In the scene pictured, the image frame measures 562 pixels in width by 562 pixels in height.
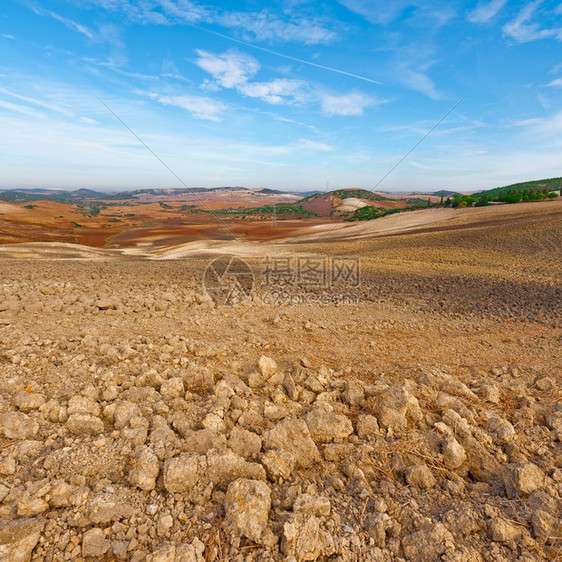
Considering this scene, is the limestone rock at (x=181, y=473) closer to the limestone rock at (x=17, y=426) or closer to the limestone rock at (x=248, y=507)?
the limestone rock at (x=248, y=507)

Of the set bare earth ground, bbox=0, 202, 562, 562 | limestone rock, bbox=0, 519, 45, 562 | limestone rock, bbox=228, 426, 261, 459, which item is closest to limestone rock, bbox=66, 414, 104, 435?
bare earth ground, bbox=0, 202, 562, 562

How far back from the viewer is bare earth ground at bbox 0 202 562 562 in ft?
6.58

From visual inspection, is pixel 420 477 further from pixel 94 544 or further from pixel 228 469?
pixel 94 544

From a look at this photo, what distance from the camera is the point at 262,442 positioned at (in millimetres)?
2814

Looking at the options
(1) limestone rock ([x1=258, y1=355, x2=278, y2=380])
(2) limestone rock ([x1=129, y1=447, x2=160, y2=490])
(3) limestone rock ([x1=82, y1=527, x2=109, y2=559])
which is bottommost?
(1) limestone rock ([x1=258, y1=355, x2=278, y2=380])

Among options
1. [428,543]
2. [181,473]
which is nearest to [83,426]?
[181,473]

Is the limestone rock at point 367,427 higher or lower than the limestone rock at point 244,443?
lower

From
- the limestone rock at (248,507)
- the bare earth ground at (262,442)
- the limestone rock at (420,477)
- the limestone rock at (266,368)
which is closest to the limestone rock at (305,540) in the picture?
the bare earth ground at (262,442)

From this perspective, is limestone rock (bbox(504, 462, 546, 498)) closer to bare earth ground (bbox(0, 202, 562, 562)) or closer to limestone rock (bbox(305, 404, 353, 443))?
bare earth ground (bbox(0, 202, 562, 562))

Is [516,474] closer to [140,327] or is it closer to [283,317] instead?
[283,317]

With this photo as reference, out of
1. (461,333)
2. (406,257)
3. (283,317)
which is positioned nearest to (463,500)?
(283,317)

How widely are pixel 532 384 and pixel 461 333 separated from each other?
2494 millimetres

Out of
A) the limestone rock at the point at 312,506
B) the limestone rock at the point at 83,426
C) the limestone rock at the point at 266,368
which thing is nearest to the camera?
the limestone rock at the point at 312,506

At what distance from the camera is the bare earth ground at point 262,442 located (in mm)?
2006
